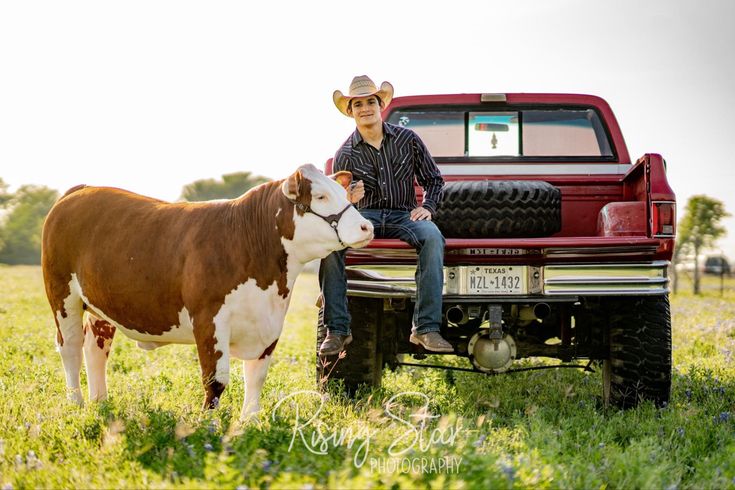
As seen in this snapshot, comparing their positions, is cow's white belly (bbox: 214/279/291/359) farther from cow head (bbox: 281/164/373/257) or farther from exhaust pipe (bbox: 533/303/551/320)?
exhaust pipe (bbox: 533/303/551/320)

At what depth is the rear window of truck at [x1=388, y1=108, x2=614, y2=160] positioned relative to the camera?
6.09 meters

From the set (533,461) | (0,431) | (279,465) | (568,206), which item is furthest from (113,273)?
(568,206)

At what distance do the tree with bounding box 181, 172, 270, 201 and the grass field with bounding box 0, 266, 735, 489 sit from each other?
8588cm

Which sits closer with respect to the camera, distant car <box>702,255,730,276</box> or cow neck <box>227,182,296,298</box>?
cow neck <box>227,182,296,298</box>

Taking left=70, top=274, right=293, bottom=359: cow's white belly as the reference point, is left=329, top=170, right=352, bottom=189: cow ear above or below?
above

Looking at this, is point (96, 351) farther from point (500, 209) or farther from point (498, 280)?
point (500, 209)

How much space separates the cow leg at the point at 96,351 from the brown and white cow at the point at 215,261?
0.55 feet

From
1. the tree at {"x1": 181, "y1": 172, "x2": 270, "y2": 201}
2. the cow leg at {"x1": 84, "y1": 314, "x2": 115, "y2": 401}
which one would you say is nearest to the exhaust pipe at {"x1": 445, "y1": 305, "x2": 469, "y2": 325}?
the cow leg at {"x1": 84, "y1": 314, "x2": 115, "y2": 401}

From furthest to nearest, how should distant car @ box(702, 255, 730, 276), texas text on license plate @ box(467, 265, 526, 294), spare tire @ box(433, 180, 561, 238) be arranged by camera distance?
distant car @ box(702, 255, 730, 276) → spare tire @ box(433, 180, 561, 238) → texas text on license plate @ box(467, 265, 526, 294)

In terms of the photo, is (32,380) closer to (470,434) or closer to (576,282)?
(470,434)

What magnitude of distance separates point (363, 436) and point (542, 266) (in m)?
1.64

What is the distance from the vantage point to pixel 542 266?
176 inches

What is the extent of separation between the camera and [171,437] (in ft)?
11.3

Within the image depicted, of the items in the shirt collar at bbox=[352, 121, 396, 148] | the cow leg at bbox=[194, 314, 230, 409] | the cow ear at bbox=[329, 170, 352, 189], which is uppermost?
the shirt collar at bbox=[352, 121, 396, 148]
